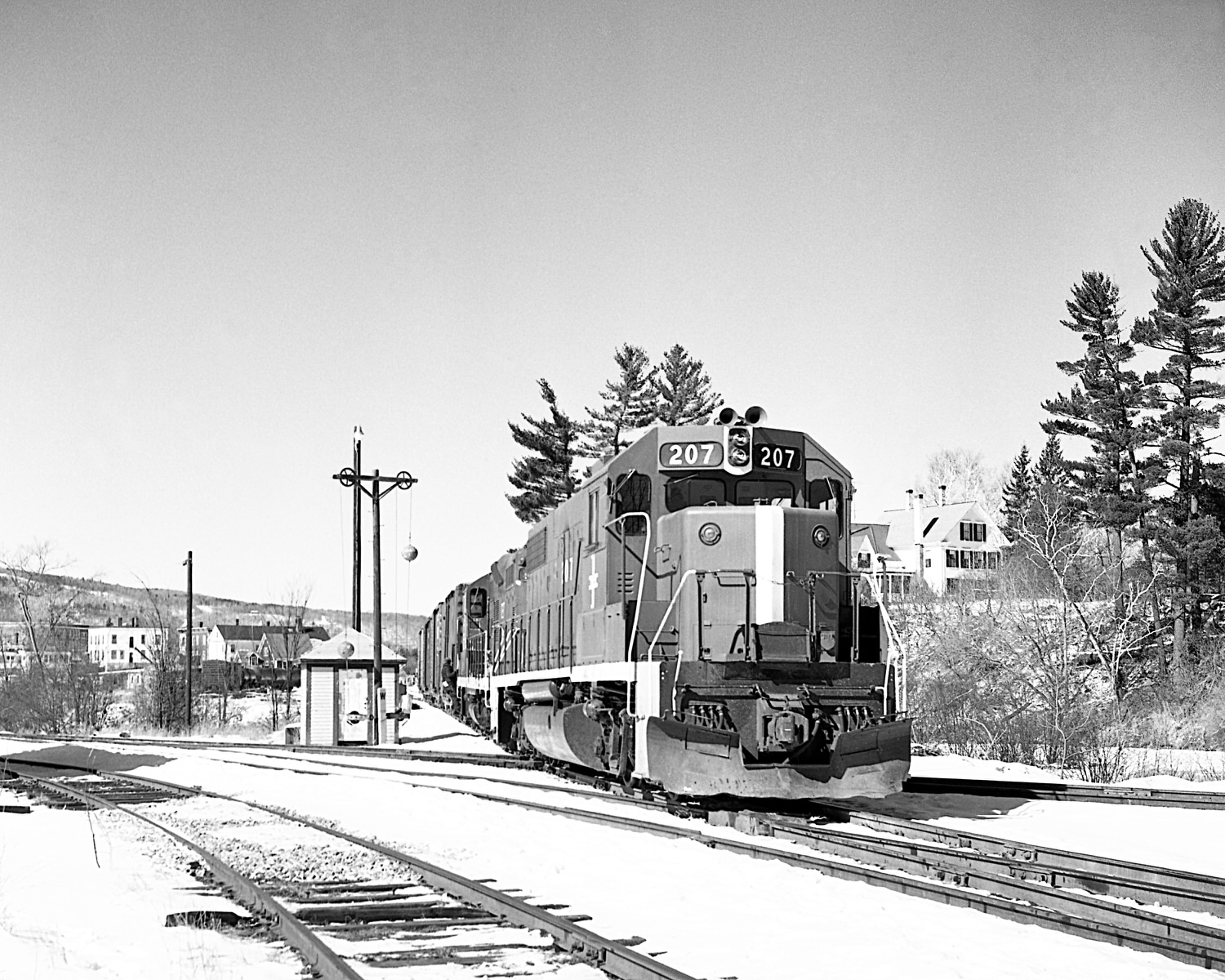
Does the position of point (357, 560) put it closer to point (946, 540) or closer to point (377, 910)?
point (377, 910)

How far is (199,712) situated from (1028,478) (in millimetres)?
49816

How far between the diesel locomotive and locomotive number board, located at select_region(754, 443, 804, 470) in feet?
0.06

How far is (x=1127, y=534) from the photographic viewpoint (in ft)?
128

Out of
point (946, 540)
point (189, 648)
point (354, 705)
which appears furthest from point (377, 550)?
point (946, 540)

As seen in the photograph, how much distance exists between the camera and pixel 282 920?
7062 mm

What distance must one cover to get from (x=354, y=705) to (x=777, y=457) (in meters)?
18.1

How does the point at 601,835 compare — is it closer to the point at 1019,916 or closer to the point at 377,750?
the point at 1019,916

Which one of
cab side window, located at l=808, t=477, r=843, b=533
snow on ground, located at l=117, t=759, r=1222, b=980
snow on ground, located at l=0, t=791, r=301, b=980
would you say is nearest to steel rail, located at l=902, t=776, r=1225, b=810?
cab side window, located at l=808, t=477, r=843, b=533

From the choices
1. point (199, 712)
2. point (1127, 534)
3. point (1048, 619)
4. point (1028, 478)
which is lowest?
point (199, 712)

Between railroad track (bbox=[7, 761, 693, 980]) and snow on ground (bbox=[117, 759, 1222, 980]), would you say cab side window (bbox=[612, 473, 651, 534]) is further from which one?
railroad track (bbox=[7, 761, 693, 980])

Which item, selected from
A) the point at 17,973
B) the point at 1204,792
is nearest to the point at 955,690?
the point at 1204,792

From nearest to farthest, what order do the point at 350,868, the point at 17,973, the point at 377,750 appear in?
the point at 17,973 → the point at 350,868 → the point at 377,750

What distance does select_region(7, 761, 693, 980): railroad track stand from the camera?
621cm

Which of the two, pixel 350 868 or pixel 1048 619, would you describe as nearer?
pixel 350 868
